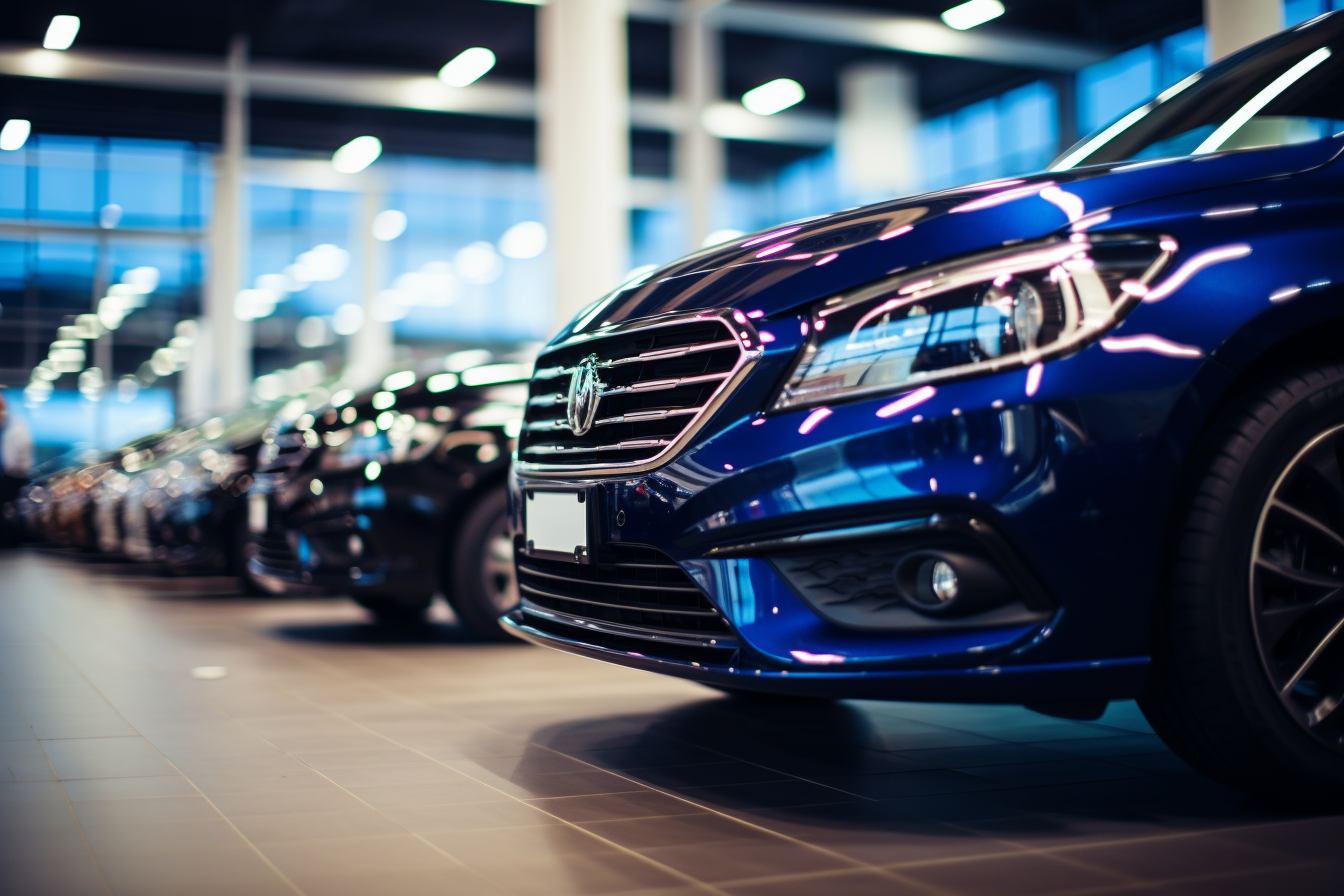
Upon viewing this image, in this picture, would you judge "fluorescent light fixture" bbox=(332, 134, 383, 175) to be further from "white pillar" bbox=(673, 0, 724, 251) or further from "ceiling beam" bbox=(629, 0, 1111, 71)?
"white pillar" bbox=(673, 0, 724, 251)

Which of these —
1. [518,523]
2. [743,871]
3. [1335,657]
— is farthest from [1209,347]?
[518,523]

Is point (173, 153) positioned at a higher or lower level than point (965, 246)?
higher

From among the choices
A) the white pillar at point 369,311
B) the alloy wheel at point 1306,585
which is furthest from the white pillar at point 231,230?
the alloy wheel at point 1306,585

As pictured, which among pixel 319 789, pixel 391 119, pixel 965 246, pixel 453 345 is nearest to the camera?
pixel 965 246

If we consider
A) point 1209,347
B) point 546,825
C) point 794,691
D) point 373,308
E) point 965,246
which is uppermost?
point 373,308

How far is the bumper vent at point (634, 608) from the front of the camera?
2549 millimetres

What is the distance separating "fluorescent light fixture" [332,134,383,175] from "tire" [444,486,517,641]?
66.5 ft


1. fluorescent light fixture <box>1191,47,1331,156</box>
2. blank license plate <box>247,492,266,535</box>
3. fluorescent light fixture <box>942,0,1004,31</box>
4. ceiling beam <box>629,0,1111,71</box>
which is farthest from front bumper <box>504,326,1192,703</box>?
fluorescent light fixture <box>942,0,1004,31</box>

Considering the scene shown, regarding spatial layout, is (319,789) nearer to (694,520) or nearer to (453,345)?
(694,520)

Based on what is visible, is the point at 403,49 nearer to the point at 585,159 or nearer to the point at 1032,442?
the point at 585,159

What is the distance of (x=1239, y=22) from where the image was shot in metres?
6.39

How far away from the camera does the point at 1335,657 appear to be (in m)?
2.50

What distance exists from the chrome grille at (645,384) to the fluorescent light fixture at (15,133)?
Result: 2267cm

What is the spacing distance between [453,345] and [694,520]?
95.5 ft
